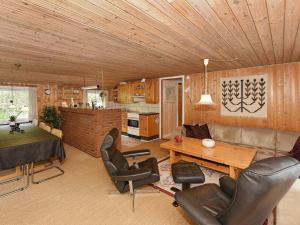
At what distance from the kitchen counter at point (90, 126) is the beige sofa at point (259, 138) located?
1927mm

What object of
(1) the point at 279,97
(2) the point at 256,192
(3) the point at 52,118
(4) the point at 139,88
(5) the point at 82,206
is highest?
(4) the point at 139,88

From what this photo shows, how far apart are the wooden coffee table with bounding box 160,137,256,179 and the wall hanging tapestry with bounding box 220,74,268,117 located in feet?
4.37

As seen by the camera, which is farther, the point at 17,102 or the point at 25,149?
the point at 17,102

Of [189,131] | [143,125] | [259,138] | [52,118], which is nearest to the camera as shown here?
[259,138]

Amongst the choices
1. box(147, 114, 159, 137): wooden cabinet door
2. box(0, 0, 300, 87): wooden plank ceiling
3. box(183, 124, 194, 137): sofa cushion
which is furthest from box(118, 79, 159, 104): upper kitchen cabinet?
box(0, 0, 300, 87): wooden plank ceiling

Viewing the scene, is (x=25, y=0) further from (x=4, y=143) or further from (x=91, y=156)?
(x=91, y=156)

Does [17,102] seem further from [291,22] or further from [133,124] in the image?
[291,22]

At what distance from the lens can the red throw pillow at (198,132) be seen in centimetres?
415

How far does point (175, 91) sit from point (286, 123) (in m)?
3.59

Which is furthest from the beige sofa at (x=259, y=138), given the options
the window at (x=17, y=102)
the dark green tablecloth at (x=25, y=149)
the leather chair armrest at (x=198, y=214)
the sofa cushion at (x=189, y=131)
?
the window at (x=17, y=102)

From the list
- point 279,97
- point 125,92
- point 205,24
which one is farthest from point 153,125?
point 205,24

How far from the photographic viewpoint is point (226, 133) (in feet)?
13.7

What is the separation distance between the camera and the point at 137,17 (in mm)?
1616

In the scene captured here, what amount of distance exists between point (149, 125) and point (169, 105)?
1.18 metres
